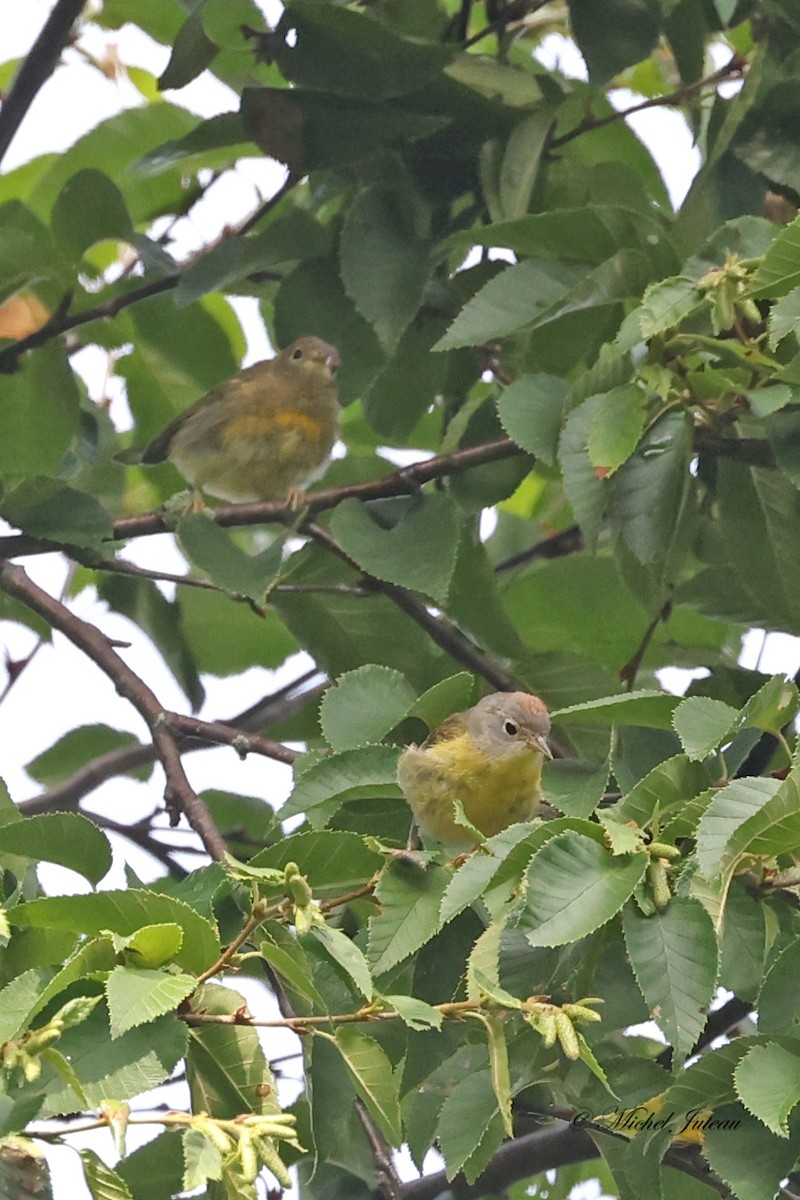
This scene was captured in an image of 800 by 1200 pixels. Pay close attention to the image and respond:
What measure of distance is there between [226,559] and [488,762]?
59cm

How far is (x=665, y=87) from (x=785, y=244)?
177 centimetres

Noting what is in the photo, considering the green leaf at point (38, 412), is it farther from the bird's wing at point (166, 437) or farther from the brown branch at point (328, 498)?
the bird's wing at point (166, 437)

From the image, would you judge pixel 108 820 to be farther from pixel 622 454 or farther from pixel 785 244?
pixel 785 244

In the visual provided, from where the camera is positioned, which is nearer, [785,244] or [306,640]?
[785,244]

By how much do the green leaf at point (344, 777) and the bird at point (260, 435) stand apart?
182 cm

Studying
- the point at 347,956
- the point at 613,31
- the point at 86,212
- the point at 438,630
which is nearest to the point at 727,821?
the point at 347,956

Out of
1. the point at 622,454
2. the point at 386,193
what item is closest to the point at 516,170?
the point at 386,193

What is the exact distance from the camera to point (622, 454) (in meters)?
2.14

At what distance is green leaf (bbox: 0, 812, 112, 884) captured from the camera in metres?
A: 1.76

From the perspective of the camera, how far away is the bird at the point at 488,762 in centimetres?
266

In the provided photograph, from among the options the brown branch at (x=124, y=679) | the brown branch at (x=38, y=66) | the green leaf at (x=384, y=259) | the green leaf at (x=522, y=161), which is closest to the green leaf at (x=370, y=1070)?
the brown branch at (x=124, y=679)

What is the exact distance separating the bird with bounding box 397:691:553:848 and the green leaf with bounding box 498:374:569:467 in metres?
0.53

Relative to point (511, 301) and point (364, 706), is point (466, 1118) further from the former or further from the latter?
point (511, 301)

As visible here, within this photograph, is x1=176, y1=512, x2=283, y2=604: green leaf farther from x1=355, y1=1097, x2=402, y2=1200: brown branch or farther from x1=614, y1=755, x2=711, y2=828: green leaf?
x1=614, y1=755, x2=711, y2=828: green leaf
